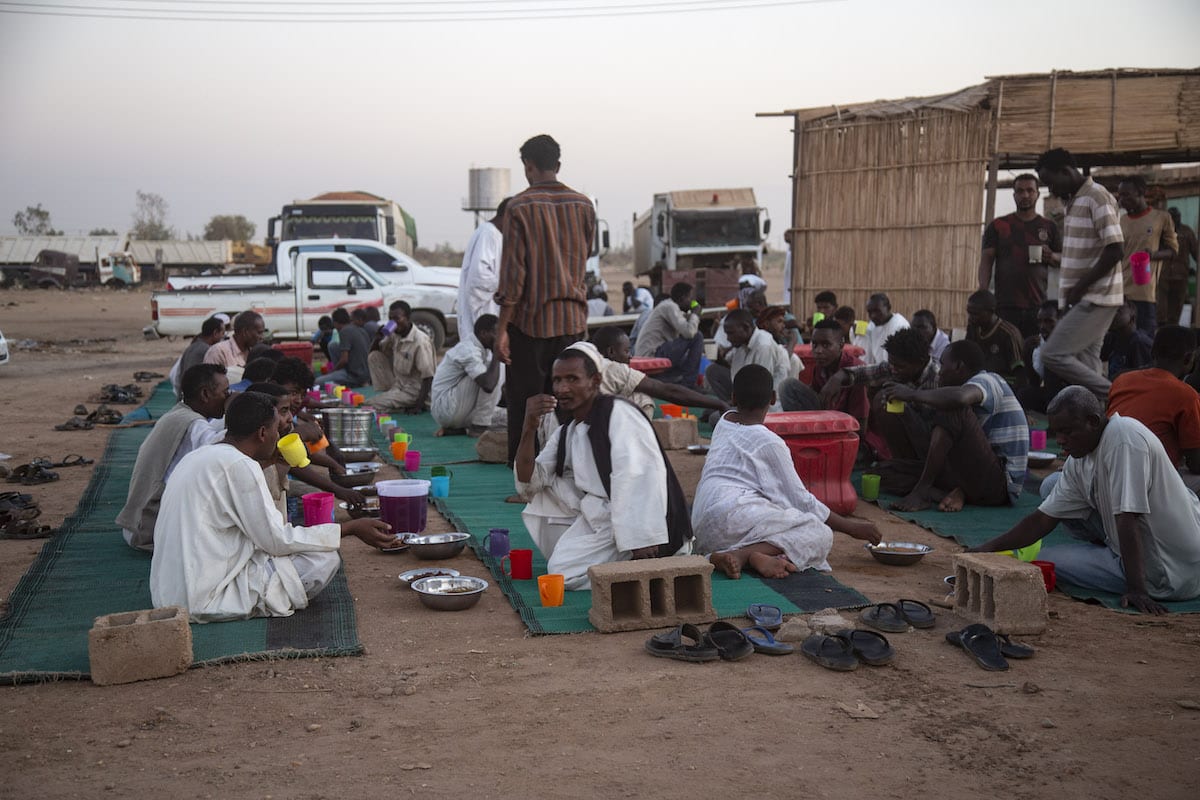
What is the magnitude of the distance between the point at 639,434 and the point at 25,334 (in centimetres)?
2274

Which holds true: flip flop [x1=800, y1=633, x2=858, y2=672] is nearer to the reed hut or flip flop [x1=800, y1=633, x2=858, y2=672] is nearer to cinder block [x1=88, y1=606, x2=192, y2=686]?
cinder block [x1=88, y1=606, x2=192, y2=686]

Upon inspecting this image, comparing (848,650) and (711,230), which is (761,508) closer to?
(848,650)

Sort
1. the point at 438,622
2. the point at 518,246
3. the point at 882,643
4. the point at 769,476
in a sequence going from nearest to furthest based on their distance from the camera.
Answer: the point at 882,643
the point at 438,622
the point at 769,476
the point at 518,246

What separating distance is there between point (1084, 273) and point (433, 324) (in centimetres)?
1209

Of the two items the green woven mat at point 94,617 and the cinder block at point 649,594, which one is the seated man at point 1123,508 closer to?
the cinder block at point 649,594

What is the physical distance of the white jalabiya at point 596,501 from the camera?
182 inches

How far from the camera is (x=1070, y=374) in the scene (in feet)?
24.0

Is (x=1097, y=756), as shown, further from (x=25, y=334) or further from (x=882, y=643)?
(x=25, y=334)

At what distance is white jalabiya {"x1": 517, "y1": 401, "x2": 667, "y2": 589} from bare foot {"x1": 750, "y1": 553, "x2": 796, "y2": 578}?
0.60m

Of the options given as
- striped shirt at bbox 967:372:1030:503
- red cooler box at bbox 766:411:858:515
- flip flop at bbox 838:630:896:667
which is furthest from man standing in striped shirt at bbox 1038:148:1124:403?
flip flop at bbox 838:630:896:667

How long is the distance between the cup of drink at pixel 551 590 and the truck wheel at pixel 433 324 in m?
13.3

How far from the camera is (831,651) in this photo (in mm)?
3912

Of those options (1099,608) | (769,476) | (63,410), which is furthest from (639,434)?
Answer: (63,410)

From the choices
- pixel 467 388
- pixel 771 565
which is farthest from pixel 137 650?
pixel 467 388
